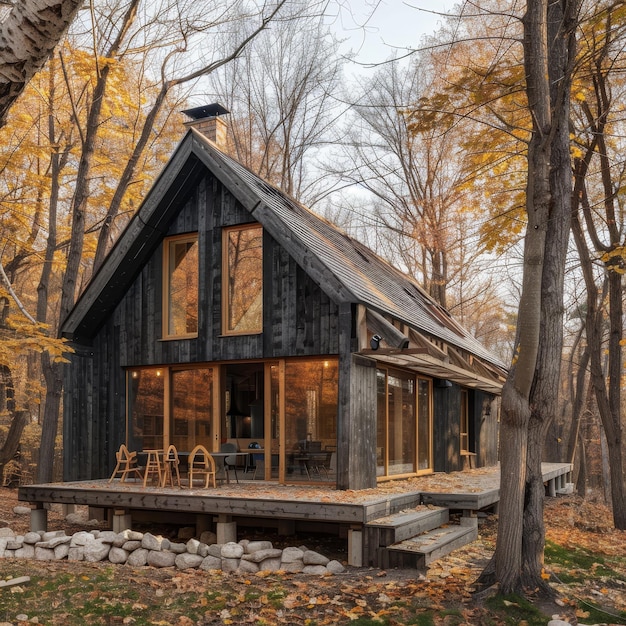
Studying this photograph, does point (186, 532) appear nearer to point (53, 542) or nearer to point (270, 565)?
point (53, 542)

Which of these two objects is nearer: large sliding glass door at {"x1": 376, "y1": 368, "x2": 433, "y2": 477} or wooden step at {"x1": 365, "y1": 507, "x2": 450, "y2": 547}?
wooden step at {"x1": 365, "y1": 507, "x2": 450, "y2": 547}

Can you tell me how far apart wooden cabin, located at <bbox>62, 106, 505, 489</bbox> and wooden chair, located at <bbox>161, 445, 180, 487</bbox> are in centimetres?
90

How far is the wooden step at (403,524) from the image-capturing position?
8141 millimetres

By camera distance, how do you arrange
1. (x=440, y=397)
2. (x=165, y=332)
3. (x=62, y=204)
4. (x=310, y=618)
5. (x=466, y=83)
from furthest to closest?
(x=62, y=204)
(x=440, y=397)
(x=165, y=332)
(x=466, y=83)
(x=310, y=618)

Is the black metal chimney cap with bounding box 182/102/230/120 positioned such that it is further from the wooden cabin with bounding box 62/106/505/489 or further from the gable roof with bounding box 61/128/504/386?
the gable roof with bounding box 61/128/504/386

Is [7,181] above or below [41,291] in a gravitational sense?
above

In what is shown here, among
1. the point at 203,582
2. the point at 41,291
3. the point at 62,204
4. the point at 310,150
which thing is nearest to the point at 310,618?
the point at 203,582

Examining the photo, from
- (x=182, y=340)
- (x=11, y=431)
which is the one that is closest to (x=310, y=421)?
(x=182, y=340)

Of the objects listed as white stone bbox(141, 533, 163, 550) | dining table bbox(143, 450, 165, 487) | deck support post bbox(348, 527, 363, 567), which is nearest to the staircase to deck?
deck support post bbox(348, 527, 363, 567)

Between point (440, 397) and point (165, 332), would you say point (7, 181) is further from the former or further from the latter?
point (440, 397)

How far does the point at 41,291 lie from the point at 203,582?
10.7m

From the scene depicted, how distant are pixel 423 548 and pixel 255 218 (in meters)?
6.00

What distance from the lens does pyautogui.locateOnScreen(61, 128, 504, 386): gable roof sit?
10.9m

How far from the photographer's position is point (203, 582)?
7.48 metres
